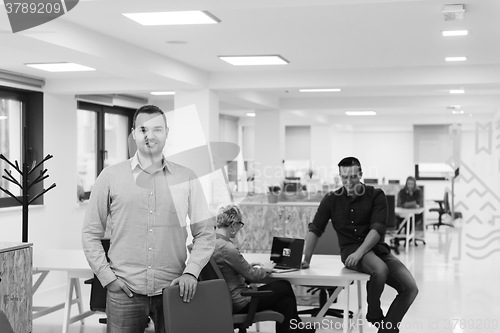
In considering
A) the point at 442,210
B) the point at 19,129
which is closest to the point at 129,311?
the point at 19,129

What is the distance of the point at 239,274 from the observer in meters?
4.74

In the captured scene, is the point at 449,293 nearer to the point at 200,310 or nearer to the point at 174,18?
the point at 174,18

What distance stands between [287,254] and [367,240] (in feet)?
1.96

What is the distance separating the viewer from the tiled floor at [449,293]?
6.48 metres

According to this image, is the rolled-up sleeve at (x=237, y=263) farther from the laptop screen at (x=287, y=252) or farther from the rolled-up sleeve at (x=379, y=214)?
the rolled-up sleeve at (x=379, y=214)

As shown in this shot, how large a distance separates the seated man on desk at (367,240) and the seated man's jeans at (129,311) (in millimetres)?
2261

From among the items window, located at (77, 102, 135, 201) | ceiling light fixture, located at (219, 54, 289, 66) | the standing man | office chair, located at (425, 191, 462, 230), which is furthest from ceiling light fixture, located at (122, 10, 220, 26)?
office chair, located at (425, 191, 462, 230)

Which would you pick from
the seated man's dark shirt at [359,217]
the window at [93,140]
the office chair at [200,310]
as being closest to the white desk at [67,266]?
the seated man's dark shirt at [359,217]

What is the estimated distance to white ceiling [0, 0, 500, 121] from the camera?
5.38 m

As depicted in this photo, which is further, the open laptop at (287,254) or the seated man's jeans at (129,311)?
the open laptop at (287,254)

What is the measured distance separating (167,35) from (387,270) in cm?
303

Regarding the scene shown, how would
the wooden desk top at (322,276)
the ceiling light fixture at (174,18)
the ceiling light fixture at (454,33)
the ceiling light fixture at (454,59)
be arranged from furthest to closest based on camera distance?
1. the ceiling light fixture at (454,59)
2. the ceiling light fixture at (454,33)
3. the ceiling light fixture at (174,18)
4. the wooden desk top at (322,276)

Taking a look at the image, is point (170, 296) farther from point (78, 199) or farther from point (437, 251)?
point (437, 251)

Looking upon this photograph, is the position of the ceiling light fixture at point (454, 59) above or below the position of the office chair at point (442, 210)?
above
